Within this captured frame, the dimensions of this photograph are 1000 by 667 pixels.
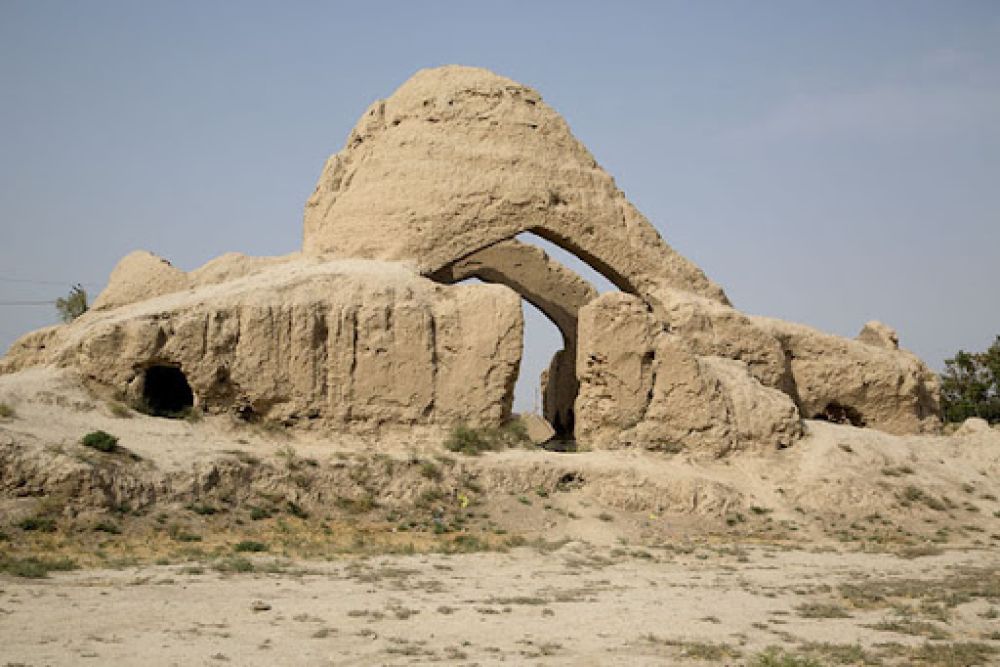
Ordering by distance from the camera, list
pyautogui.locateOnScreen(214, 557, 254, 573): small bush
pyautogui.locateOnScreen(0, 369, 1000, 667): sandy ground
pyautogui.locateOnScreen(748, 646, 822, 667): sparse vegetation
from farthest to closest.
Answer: pyautogui.locateOnScreen(214, 557, 254, 573): small bush < pyautogui.locateOnScreen(0, 369, 1000, 667): sandy ground < pyautogui.locateOnScreen(748, 646, 822, 667): sparse vegetation

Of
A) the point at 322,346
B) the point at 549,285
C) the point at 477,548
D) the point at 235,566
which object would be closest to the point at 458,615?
the point at 235,566

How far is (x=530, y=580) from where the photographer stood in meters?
13.2

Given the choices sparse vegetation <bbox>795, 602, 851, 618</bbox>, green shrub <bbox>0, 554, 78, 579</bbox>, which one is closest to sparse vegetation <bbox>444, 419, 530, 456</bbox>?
green shrub <bbox>0, 554, 78, 579</bbox>

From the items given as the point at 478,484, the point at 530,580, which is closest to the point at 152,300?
the point at 478,484

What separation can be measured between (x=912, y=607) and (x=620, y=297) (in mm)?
10223

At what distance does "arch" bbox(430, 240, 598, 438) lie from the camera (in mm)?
26375

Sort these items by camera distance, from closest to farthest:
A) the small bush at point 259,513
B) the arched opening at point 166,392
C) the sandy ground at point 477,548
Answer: the sandy ground at point 477,548 < the small bush at point 259,513 < the arched opening at point 166,392

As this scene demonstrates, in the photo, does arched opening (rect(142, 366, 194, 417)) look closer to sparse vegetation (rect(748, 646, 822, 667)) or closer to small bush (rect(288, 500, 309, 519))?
small bush (rect(288, 500, 309, 519))

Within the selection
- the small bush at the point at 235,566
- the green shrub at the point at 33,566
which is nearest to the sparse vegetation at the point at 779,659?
the small bush at the point at 235,566

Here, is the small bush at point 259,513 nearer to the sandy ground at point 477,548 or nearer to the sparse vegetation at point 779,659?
the sandy ground at point 477,548

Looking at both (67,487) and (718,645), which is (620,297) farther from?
Result: (718,645)

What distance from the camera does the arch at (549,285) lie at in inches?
1038

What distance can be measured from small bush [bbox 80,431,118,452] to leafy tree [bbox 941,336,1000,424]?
26.8 metres

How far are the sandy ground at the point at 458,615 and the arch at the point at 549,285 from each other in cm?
1186
